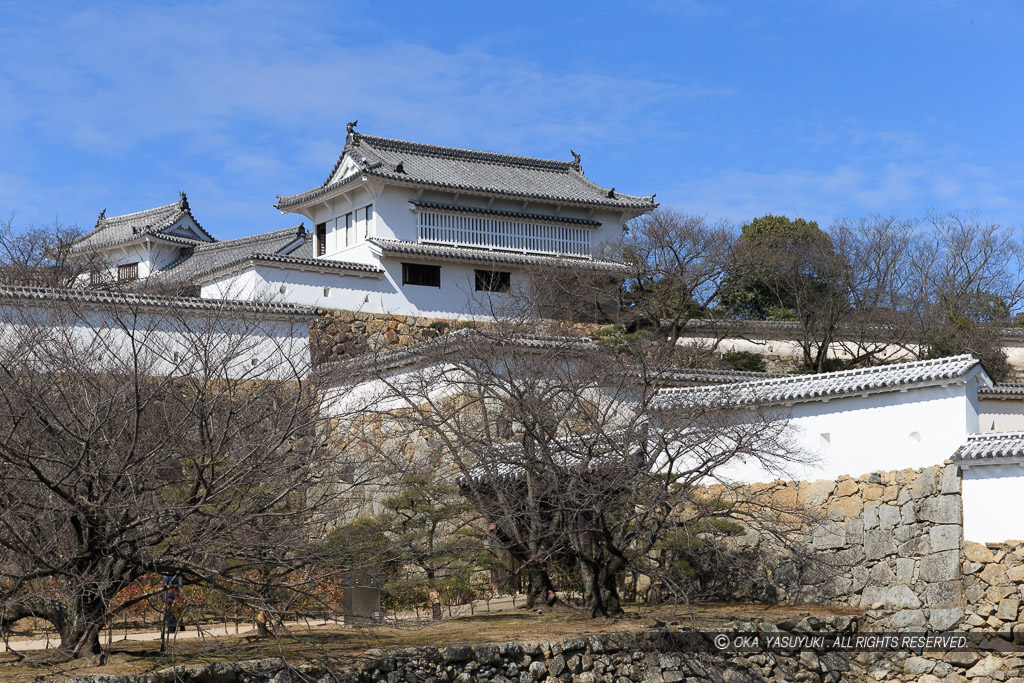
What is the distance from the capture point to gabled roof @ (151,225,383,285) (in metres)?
25.9

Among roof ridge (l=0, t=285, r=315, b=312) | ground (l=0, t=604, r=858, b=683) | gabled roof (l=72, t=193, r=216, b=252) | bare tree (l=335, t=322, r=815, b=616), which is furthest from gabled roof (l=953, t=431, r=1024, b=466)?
gabled roof (l=72, t=193, r=216, b=252)

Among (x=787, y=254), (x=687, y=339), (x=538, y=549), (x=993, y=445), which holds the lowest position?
(x=538, y=549)

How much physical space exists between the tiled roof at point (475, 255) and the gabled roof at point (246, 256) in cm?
78

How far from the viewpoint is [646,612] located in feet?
48.5

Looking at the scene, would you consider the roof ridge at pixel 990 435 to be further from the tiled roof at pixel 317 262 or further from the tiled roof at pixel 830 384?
the tiled roof at pixel 317 262

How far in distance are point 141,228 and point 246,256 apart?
1246 centimetres

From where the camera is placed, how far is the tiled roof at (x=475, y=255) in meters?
27.1

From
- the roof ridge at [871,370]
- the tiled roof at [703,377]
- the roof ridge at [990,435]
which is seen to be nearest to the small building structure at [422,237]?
the tiled roof at [703,377]

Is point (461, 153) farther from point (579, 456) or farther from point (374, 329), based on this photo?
point (579, 456)

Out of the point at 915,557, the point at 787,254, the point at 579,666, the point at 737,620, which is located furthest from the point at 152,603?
the point at 787,254

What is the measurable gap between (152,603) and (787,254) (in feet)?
72.8

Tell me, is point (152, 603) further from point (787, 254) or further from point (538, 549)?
point (787, 254)

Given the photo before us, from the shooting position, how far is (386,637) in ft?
40.6

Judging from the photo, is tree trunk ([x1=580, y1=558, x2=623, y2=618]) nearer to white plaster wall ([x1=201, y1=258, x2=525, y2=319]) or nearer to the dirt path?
the dirt path
